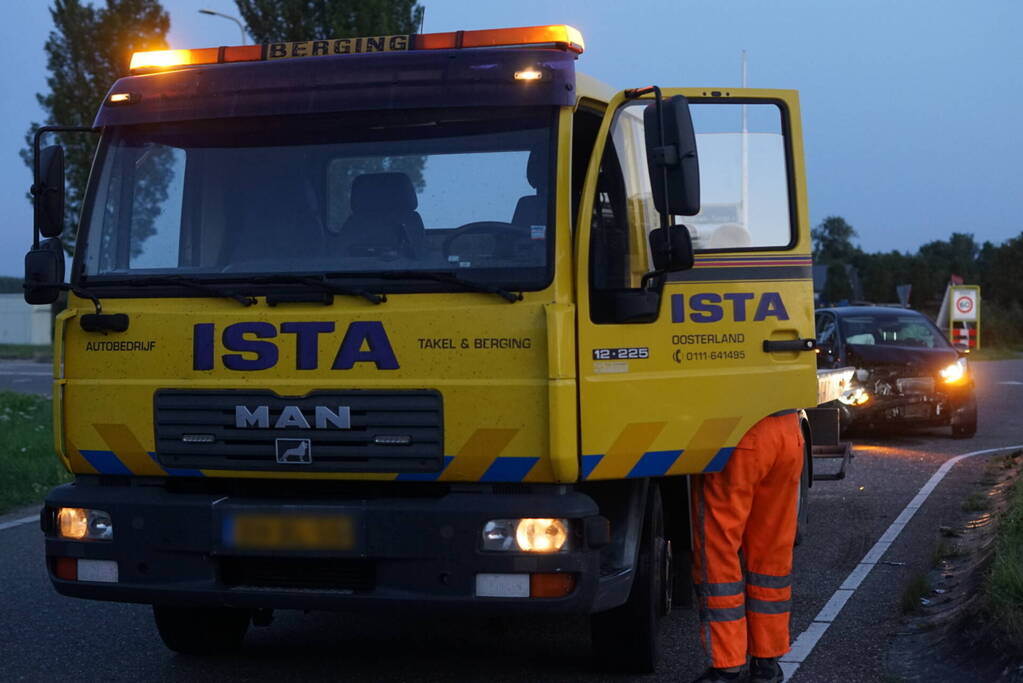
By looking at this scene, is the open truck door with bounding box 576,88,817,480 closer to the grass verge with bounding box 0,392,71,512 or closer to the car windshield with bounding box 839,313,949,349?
the grass verge with bounding box 0,392,71,512

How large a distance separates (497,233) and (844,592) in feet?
11.3

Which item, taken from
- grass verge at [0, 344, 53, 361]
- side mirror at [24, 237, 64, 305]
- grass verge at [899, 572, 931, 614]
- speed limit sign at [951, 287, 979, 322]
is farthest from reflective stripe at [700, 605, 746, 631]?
grass verge at [0, 344, 53, 361]

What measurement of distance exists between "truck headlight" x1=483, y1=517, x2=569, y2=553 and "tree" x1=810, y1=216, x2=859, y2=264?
431 ft

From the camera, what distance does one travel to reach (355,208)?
212 inches

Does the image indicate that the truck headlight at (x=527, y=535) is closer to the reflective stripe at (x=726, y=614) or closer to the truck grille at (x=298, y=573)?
the truck grille at (x=298, y=573)

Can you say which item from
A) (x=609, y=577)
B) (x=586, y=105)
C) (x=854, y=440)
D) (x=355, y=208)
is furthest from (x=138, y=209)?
(x=854, y=440)

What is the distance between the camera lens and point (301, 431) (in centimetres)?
516

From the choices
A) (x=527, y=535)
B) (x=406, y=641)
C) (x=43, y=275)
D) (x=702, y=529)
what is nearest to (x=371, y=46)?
(x=43, y=275)

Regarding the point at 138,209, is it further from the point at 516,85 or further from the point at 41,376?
the point at 41,376

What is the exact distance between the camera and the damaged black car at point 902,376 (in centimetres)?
1574

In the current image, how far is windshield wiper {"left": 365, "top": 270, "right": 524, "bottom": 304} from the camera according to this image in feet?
16.5

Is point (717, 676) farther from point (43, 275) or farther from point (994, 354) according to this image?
point (994, 354)

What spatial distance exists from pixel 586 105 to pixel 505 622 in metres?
2.57

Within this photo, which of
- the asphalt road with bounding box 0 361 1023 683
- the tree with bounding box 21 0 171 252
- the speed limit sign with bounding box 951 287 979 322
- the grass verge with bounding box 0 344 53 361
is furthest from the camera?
the grass verge with bounding box 0 344 53 361
